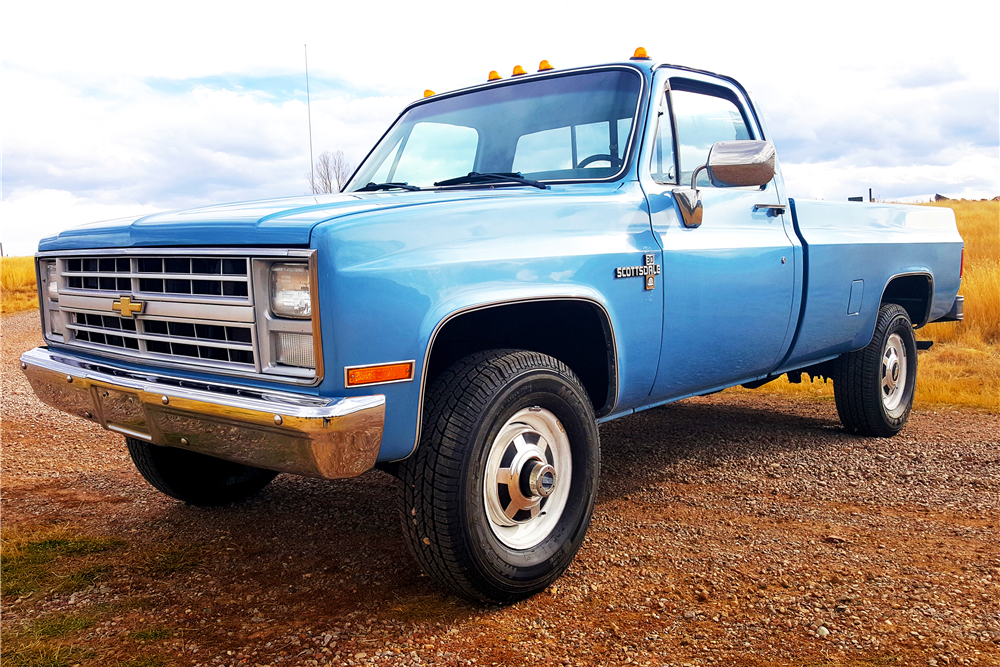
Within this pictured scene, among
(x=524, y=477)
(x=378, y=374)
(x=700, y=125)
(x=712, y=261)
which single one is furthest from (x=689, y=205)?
(x=378, y=374)

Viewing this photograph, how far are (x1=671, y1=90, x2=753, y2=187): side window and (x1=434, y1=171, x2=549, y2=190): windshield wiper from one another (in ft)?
2.79

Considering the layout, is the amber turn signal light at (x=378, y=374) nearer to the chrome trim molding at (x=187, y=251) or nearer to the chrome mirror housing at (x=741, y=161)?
the chrome trim molding at (x=187, y=251)

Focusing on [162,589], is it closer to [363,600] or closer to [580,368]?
[363,600]

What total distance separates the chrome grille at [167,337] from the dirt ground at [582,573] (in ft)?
3.14

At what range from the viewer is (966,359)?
8.80m

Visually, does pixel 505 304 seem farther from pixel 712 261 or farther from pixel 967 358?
pixel 967 358

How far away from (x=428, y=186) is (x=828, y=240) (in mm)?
2422

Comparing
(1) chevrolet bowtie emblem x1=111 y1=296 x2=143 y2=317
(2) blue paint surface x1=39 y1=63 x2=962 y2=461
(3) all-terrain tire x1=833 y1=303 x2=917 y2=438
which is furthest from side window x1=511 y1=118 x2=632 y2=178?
(3) all-terrain tire x1=833 y1=303 x2=917 y2=438

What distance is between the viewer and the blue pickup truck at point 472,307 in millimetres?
2535

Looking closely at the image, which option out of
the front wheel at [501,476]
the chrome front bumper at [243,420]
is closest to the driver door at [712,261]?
the front wheel at [501,476]

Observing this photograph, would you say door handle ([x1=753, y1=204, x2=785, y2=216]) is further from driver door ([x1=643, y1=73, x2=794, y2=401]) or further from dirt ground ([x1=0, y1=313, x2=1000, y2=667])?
dirt ground ([x1=0, y1=313, x2=1000, y2=667])

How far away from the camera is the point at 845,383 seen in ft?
18.4

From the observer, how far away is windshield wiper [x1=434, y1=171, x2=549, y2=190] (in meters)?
3.54

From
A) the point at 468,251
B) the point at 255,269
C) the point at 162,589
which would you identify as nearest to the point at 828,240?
the point at 468,251
